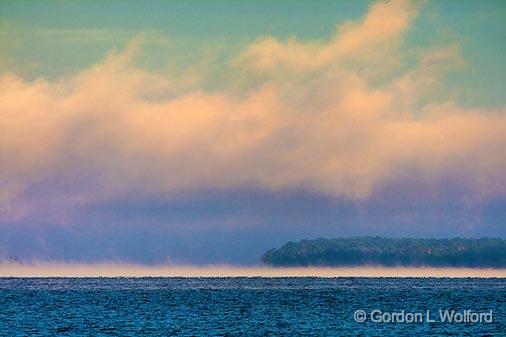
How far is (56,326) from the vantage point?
378 feet

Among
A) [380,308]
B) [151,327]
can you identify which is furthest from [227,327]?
[380,308]

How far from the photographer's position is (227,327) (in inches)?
4483

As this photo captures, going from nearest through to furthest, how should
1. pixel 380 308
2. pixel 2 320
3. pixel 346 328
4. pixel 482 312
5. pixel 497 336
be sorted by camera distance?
1. pixel 497 336
2. pixel 346 328
3. pixel 2 320
4. pixel 482 312
5. pixel 380 308

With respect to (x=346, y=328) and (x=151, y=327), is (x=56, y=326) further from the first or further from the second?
(x=346, y=328)

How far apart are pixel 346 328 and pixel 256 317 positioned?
2240 centimetres

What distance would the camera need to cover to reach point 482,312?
14462cm

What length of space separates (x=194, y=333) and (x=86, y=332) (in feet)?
37.2

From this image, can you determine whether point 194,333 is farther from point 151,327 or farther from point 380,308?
point 380,308

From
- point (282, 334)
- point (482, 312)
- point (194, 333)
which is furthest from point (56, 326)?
point (482, 312)

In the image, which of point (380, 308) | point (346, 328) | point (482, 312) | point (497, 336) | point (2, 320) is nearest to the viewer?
point (497, 336)

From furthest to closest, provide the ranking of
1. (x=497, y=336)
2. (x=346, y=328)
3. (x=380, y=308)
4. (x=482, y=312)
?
(x=380, y=308) < (x=482, y=312) < (x=346, y=328) < (x=497, y=336)

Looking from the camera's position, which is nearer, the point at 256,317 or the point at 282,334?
the point at 282,334

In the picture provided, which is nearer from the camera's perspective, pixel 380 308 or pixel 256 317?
pixel 256 317

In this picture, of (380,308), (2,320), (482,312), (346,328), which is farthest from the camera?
(380,308)
